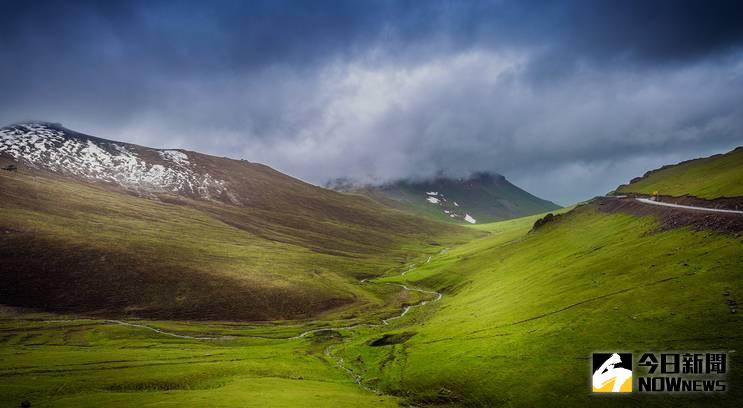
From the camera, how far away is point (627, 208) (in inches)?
5394

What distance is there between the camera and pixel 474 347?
247 feet

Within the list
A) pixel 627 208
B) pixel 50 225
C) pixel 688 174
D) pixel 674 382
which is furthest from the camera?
pixel 50 225

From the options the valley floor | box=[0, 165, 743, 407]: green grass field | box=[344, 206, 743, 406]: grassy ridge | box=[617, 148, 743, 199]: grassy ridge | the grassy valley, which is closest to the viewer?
box=[344, 206, 743, 406]: grassy ridge

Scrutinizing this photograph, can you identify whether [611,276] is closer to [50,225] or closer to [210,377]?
[210,377]

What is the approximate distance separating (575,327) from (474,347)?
55.2ft

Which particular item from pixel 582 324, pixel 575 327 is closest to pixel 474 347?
pixel 575 327

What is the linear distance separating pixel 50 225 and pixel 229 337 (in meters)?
122

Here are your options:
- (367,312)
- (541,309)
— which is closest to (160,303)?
(367,312)

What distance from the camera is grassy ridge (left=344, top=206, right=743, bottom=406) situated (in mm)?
54219

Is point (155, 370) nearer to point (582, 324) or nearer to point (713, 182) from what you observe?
point (582, 324)

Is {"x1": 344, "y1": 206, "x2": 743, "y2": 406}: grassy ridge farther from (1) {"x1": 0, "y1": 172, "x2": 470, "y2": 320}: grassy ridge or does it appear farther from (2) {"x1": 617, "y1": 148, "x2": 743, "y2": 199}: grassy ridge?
(1) {"x1": 0, "y1": 172, "x2": 470, "y2": 320}: grassy ridge

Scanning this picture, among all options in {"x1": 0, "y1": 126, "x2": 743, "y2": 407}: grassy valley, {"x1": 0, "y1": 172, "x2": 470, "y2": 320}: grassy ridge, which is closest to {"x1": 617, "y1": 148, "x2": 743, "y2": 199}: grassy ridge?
{"x1": 0, "y1": 126, "x2": 743, "y2": 407}: grassy valley

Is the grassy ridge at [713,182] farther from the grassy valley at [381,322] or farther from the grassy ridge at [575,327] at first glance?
the grassy ridge at [575,327]

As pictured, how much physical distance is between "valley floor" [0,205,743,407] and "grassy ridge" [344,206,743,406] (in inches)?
9.6
